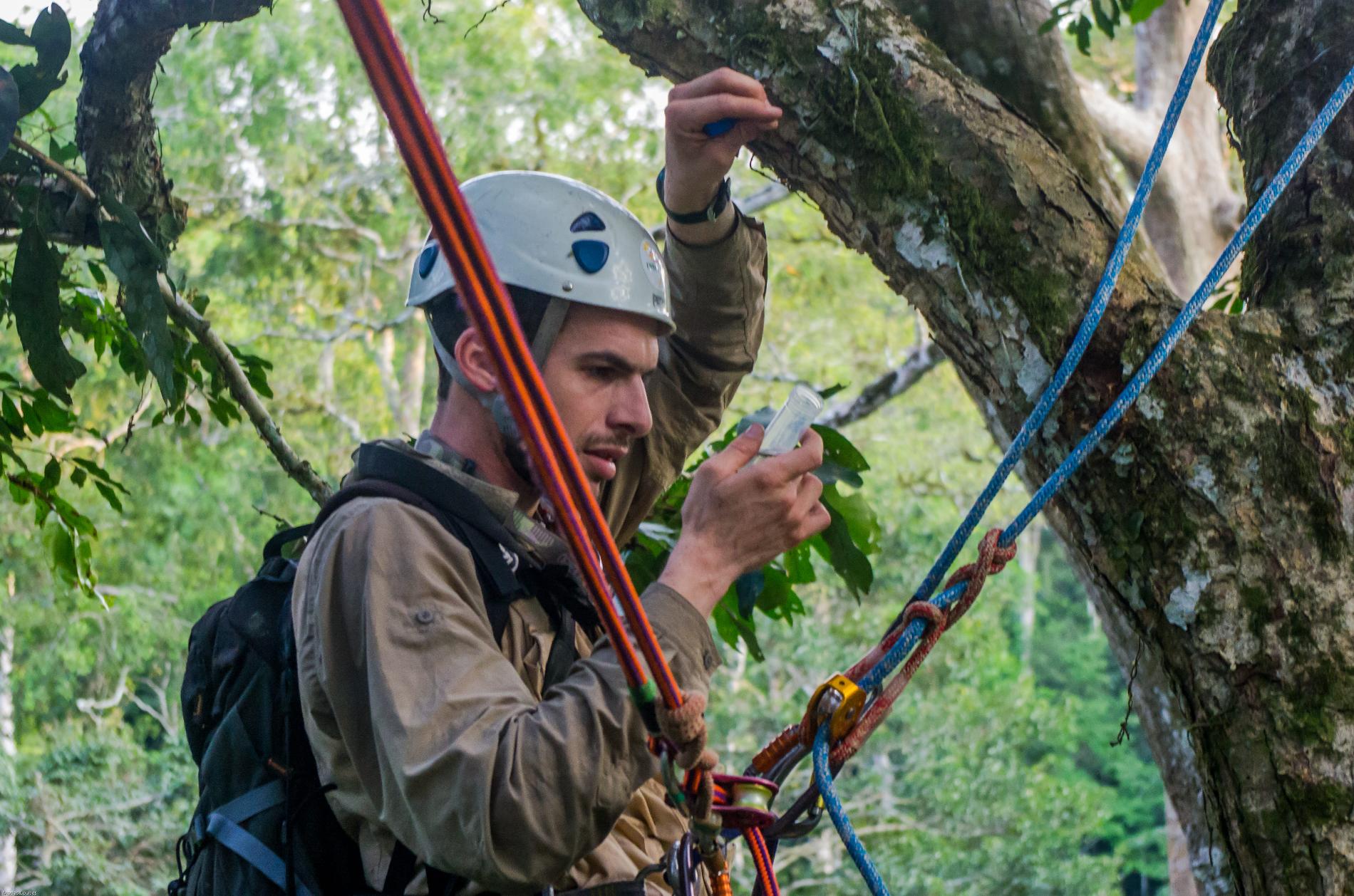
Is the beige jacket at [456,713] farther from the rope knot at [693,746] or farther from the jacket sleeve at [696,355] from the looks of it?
the jacket sleeve at [696,355]

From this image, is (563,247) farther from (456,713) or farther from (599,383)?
(456,713)

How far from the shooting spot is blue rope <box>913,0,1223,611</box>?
157 centimetres

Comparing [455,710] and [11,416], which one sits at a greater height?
[455,710]

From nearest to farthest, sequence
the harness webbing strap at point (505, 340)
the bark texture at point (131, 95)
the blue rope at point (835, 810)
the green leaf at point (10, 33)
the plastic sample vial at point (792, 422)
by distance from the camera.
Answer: the harness webbing strap at point (505, 340)
the blue rope at point (835, 810)
the plastic sample vial at point (792, 422)
the green leaf at point (10, 33)
the bark texture at point (131, 95)

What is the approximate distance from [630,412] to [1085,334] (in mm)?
640

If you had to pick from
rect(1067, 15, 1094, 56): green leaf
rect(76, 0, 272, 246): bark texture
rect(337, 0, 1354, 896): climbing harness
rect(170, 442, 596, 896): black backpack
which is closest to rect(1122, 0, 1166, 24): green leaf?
rect(1067, 15, 1094, 56): green leaf

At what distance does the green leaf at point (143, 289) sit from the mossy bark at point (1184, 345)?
92 centimetres

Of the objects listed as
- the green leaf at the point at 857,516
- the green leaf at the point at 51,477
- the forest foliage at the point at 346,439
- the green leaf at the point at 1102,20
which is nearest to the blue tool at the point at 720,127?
the green leaf at the point at 857,516

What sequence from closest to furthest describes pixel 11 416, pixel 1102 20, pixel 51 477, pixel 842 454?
pixel 842 454, pixel 11 416, pixel 51 477, pixel 1102 20

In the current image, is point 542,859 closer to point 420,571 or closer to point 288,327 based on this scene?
point 420,571

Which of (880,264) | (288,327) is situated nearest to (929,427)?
(288,327)

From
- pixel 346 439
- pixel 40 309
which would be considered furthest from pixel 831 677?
pixel 346 439

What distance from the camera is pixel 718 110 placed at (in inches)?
71.2

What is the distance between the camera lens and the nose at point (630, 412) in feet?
5.94
